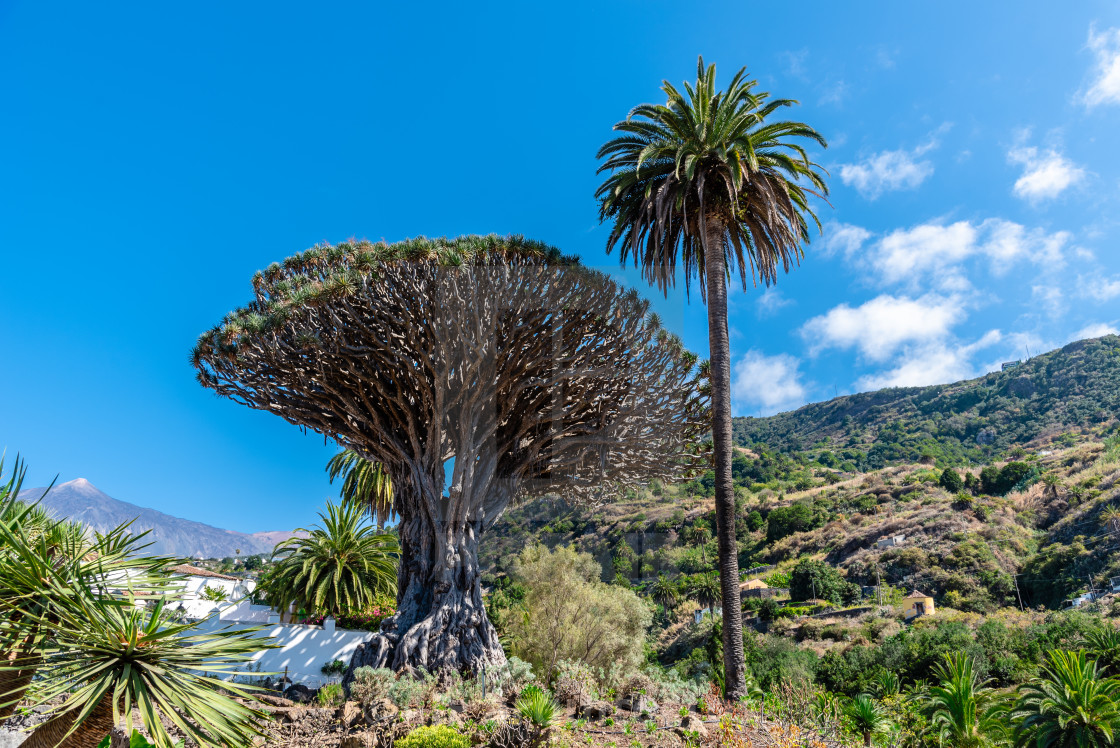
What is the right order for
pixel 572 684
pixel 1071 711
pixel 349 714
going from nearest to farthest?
pixel 349 714
pixel 572 684
pixel 1071 711

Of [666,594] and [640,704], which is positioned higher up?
[640,704]

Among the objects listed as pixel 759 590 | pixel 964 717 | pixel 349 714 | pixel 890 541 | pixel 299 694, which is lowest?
pixel 964 717

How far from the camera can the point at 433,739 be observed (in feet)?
23.7

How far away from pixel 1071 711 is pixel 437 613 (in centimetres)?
1411

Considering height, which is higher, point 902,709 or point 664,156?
point 664,156

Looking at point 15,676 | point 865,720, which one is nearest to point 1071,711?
point 865,720

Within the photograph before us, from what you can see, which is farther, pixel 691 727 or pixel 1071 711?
pixel 1071 711

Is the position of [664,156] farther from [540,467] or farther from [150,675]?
[150,675]

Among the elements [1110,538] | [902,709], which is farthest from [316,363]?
[1110,538]

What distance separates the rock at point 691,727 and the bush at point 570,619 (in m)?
7.20

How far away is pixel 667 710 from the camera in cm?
1015

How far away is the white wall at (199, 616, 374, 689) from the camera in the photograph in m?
17.8

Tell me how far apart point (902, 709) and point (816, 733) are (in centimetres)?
1059

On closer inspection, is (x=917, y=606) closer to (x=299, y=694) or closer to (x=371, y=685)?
(x=299, y=694)
